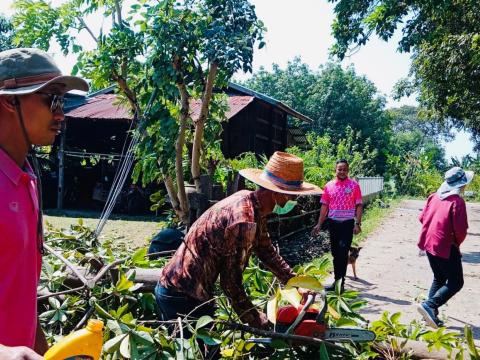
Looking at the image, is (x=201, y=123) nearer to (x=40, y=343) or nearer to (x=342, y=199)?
(x=342, y=199)

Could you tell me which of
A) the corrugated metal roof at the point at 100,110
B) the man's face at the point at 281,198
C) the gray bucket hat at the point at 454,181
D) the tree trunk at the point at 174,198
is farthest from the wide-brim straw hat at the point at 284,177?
the corrugated metal roof at the point at 100,110

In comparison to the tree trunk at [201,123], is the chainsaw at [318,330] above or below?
below

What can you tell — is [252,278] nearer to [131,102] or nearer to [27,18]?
[131,102]

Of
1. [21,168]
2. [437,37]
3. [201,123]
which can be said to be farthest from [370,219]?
[21,168]

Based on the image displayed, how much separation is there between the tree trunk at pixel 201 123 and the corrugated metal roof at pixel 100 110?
299 inches

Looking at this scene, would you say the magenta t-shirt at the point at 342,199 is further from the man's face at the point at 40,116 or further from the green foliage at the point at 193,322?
the man's face at the point at 40,116

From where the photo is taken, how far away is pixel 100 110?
672 inches

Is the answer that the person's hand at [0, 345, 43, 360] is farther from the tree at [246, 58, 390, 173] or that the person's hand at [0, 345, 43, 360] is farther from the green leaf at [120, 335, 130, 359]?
the tree at [246, 58, 390, 173]

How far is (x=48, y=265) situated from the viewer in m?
3.84

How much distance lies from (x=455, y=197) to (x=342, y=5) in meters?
6.00

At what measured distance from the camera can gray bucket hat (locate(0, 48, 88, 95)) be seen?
5.57 feet

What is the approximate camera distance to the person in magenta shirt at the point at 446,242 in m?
5.69

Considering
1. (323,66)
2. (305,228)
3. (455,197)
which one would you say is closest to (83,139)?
(305,228)

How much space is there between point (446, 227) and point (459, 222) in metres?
0.15
